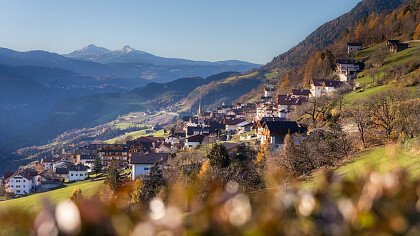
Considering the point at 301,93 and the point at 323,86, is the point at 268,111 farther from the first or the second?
the point at 323,86

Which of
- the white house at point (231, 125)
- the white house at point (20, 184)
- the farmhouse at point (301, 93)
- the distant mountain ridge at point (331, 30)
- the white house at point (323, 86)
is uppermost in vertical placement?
the distant mountain ridge at point (331, 30)

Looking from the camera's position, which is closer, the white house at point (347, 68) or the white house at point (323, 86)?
the white house at point (323, 86)

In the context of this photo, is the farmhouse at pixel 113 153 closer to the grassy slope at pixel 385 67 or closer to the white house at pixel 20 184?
the white house at pixel 20 184

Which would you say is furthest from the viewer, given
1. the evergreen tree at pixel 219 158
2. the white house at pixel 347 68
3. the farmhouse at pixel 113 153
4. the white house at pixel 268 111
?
the farmhouse at pixel 113 153

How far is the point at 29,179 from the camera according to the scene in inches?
3103

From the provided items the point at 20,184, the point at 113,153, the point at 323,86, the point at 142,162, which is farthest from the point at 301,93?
the point at 20,184

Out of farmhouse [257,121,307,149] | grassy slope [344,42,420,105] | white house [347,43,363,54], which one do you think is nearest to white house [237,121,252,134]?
grassy slope [344,42,420,105]

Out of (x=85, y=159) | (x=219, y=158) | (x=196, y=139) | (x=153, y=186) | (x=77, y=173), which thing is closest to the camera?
(x=153, y=186)

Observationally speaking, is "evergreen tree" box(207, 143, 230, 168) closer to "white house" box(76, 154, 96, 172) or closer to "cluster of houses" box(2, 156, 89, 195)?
"cluster of houses" box(2, 156, 89, 195)

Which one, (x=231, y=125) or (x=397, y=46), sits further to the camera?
(x=231, y=125)

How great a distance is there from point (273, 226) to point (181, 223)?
33 centimetres

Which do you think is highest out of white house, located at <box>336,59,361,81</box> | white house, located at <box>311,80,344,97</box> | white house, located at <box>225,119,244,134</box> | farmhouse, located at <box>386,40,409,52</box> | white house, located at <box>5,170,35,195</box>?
farmhouse, located at <box>386,40,409,52</box>

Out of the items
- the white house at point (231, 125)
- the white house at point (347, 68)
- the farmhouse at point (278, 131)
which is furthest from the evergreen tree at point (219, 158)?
the white house at point (231, 125)

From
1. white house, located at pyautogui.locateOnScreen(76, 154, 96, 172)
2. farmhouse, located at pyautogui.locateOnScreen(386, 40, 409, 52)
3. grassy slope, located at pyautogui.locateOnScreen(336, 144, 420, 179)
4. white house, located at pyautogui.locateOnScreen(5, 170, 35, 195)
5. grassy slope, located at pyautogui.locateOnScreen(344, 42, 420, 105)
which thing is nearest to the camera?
grassy slope, located at pyautogui.locateOnScreen(336, 144, 420, 179)
